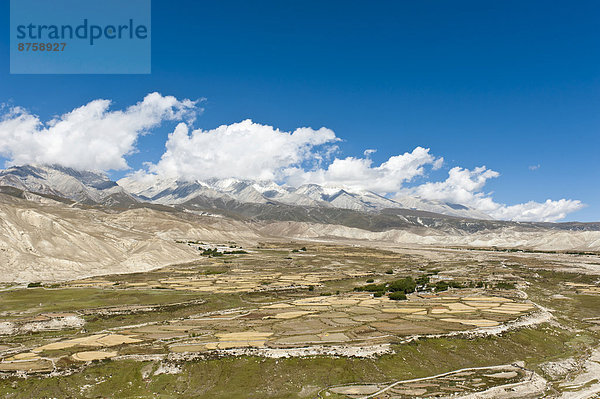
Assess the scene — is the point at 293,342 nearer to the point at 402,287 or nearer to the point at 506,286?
the point at 402,287

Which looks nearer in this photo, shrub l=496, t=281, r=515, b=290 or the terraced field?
the terraced field

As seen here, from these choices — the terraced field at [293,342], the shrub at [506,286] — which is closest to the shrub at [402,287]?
the terraced field at [293,342]

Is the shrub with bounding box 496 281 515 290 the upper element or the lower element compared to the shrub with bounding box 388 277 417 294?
lower

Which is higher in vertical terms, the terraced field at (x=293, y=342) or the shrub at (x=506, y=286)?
the terraced field at (x=293, y=342)

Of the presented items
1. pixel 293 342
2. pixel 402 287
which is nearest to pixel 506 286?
pixel 402 287

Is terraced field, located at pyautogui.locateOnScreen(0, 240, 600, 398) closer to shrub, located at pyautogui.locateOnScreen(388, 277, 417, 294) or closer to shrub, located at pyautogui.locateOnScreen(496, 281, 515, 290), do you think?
shrub, located at pyautogui.locateOnScreen(388, 277, 417, 294)

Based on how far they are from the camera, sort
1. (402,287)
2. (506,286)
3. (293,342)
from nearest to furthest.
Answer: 1. (293,342)
2. (402,287)
3. (506,286)

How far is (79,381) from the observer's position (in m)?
34.8

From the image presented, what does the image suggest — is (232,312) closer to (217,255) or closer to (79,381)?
(79,381)

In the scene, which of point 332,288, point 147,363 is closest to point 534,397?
point 147,363

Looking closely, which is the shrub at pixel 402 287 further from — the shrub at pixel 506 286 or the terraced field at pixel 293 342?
the shrub at pixel 506 286

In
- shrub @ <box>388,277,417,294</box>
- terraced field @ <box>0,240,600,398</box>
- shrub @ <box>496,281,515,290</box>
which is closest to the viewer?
terraced field @ <box>0,240,600,398</box>

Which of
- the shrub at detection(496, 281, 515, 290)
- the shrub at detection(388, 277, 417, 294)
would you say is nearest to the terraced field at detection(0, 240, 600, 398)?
the shrub at detection(388, 277, 417, 294)

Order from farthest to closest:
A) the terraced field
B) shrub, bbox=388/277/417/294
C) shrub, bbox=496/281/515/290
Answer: shrub, bbox=496/281/515/290
shrub, bbox=388/277/417/294
the terraced field
